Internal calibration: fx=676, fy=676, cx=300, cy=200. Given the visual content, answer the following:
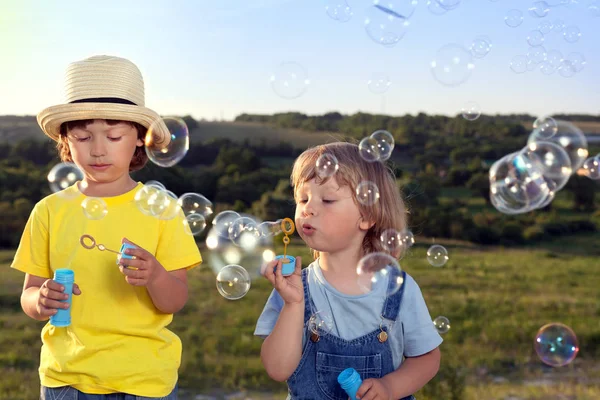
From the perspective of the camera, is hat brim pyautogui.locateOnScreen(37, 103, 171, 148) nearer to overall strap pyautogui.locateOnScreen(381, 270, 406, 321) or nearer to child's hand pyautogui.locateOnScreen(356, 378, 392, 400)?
overall strap pyautogui.locateOnScreen(381, 270, 406, 321)

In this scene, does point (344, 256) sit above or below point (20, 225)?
above

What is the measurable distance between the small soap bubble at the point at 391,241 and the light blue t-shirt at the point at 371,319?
0.14 m

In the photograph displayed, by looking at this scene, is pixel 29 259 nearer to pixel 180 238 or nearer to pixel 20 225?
pixel 180 238

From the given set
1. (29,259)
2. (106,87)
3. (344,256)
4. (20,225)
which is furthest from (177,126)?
(20,225)

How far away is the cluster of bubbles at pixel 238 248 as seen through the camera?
2.46m

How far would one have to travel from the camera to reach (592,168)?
366 cm

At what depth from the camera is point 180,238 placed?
2182 millimetres

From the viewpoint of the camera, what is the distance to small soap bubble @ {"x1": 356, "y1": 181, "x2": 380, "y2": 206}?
6.70 ft

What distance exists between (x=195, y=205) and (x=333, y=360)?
3.70 feet

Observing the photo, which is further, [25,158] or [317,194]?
[25,158]

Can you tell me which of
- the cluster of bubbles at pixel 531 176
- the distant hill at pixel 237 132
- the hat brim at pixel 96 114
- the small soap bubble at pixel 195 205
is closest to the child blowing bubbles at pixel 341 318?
the hat brim at pixel 96 114

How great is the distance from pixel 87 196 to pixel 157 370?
0.60 meters

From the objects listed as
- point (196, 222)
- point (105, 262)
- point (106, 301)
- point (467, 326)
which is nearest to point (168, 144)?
point (196, 222)

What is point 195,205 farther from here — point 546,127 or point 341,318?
point 546,127
